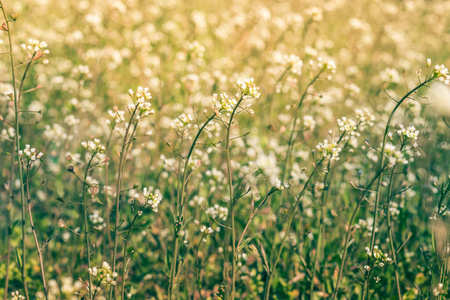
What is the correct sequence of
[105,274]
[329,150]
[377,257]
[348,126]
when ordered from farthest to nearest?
[348,126]
[329,150]
[377,257]
[105,274]

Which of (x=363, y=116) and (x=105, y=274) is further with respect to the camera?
(x=363, y=116)

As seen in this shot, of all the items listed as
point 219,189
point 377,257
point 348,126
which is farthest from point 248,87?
point 219,189

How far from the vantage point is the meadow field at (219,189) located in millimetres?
2307

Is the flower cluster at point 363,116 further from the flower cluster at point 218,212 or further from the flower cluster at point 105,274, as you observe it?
the flower cluster at point 105,274

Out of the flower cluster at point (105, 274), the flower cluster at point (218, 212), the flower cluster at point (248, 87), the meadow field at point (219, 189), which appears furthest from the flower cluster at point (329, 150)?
the flower cluster at point (105, 274)

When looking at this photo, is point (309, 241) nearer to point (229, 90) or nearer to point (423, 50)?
point (229, 90)

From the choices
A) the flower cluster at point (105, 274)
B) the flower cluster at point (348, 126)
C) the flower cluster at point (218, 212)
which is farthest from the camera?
the flower cluster at point (218, 212)

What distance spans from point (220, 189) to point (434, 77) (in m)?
2.01

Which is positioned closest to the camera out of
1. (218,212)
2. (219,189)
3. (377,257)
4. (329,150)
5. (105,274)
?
(105,274)

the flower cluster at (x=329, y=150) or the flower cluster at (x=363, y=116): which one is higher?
Answer: the flower cluster at (x=363, y=116)

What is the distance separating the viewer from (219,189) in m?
3.61

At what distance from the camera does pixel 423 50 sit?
7.69 metres

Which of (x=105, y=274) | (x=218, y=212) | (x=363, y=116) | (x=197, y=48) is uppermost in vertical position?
(x=197, y=48)

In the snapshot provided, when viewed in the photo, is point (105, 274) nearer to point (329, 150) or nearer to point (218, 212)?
point (218, 212)
